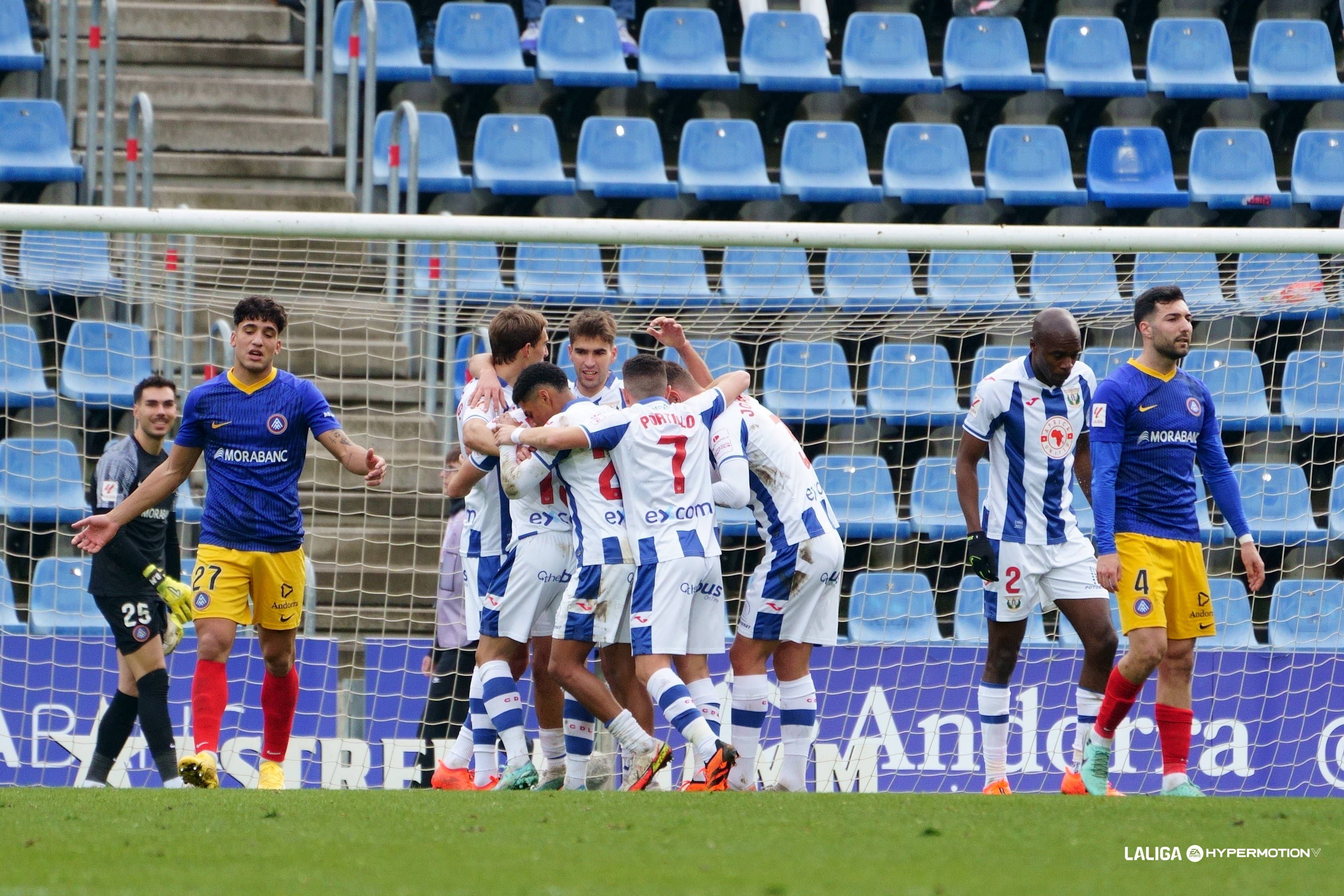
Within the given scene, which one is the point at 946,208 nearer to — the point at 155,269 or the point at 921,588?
the point at 921,588

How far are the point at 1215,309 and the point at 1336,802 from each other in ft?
14.0

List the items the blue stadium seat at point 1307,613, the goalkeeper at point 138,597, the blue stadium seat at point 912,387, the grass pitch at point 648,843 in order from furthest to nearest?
the blue stadium seat at point 912,387, the blue stadium seat at point 1307,613, the goalkeeper at point 138,597, the grass pitch at point 648,843

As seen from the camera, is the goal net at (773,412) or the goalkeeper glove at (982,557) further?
the goal net at (773,412)

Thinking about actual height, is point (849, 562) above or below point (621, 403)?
below

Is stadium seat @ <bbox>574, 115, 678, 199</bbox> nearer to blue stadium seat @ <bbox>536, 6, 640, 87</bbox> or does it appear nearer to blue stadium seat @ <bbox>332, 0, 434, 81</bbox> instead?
blue stadium seat @ <bbox>536, 6, 640, 87</bbox>

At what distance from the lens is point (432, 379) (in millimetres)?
9125

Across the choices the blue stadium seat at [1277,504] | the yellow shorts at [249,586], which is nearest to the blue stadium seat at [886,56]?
the blue stadium seat at [1277,504]

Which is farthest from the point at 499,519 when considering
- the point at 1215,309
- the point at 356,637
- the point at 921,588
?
the point at 1215,309

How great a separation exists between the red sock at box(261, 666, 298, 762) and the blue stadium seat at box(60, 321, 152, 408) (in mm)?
3254

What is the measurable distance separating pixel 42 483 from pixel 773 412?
4337mm

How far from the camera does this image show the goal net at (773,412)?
8.06 m

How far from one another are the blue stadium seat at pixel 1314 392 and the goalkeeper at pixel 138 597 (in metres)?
6.24

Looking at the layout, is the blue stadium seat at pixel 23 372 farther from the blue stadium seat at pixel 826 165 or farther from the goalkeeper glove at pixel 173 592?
the blue stadium seat at pixel 826 165

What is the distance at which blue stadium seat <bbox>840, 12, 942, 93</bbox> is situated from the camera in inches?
468
